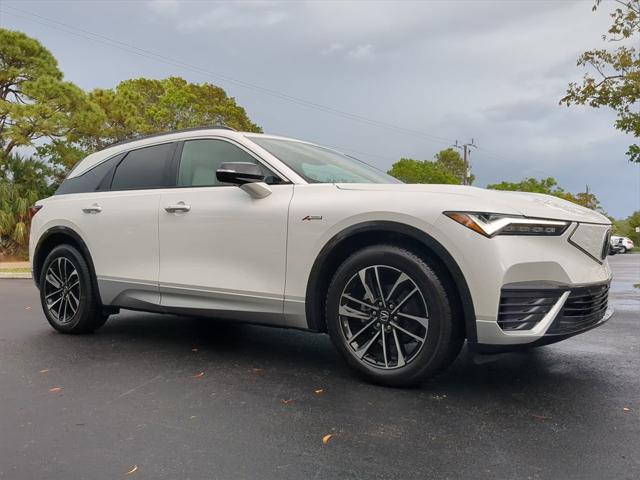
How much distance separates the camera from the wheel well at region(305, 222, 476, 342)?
10.5 feet

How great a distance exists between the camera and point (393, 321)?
11.2 feet

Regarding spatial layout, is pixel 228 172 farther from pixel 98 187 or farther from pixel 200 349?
pixel 98 187

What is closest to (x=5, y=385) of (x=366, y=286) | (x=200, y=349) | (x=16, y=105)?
(x=200, y=349)

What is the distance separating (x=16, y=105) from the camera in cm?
2067

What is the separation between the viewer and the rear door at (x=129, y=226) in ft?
15.0

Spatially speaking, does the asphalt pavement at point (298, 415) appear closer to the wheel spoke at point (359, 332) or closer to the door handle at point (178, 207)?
the wheel spoke at point (359, 332)

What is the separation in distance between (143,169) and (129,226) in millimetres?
553

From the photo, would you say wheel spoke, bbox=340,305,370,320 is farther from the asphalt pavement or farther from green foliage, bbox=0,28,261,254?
green foliage, bbox=0,28,261,254

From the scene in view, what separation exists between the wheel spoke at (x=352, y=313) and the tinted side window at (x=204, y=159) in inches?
55.4

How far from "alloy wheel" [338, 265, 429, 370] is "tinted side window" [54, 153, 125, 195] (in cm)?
288

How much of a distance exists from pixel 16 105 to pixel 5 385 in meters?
20.2

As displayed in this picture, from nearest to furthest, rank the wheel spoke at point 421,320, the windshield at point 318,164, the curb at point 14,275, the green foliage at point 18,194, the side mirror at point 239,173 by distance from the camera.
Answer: the wheel spoke at point 421,320, the side mirror at point 239,173, the windshield at point 318,164, the curb at point 14,275, the green foliage at point 18,194

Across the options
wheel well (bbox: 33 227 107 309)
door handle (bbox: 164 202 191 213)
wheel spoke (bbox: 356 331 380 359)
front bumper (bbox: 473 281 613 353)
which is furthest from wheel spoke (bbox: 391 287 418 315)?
wheel well (bbox: 33 227 107 309)

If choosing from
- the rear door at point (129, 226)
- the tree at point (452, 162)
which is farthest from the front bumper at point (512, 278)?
the tree at point (452, 162)
